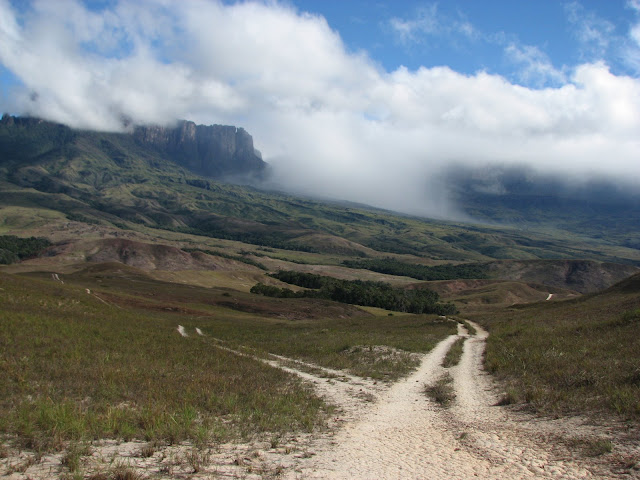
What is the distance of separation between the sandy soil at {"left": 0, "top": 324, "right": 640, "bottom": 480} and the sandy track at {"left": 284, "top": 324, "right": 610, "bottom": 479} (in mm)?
25

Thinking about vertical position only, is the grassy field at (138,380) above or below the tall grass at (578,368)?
below

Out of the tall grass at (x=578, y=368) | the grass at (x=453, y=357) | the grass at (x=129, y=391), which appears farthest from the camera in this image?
the grass at (x=453, y=357)

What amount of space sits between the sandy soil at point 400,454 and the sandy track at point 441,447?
0.08 feet

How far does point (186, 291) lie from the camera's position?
9844 centimetres

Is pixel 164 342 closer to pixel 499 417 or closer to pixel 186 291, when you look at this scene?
pixel 499 417

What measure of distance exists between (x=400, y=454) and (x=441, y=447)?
54.1 inches

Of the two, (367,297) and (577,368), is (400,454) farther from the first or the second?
(367,297)

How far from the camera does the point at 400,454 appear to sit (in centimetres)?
1072

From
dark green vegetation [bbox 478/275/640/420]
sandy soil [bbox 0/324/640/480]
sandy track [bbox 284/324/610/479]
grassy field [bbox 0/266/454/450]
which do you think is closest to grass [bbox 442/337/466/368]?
grassy field [bbox 0/266/454/450]

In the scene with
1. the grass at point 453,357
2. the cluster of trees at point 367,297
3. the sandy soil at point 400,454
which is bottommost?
the cluster of trees at point 367,297

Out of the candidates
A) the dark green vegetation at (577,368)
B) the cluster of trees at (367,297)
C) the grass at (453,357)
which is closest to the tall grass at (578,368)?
the dark green vegetation at (577,368)

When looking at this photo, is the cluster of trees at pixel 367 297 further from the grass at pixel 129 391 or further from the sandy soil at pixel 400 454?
the sandy soil at pixel 400 454

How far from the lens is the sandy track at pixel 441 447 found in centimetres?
945

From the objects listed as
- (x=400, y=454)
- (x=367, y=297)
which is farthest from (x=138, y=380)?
(x=367, y=297)
